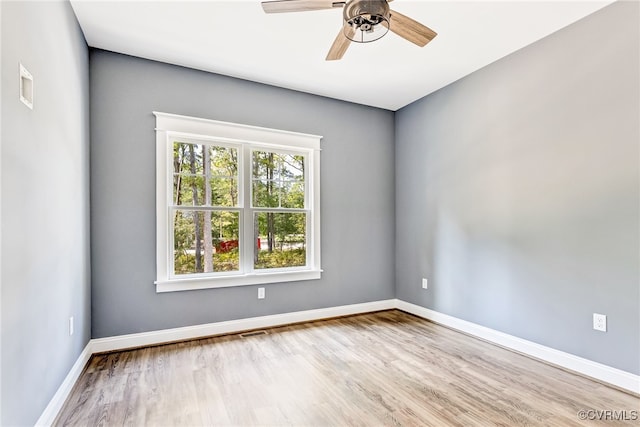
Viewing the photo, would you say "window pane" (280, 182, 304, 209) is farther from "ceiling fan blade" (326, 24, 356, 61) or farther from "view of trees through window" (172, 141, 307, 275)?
"ceiling fan blade" (326, 24, 356, 61)

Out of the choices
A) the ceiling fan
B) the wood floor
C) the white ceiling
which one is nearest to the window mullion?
the wood floor

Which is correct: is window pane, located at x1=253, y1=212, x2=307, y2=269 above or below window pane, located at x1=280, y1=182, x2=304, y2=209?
below

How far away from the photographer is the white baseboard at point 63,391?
187 centimetres

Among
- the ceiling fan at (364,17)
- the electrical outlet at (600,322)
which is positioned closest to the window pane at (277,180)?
the ceiling fan at (364,17)

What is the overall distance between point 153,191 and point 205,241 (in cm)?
72

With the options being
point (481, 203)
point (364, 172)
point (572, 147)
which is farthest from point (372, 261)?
point (572, 147)

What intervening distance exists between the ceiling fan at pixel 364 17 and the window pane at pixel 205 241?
7.38ft

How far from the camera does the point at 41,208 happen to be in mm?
1863

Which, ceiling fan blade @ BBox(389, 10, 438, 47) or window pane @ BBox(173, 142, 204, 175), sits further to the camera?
window pane @ BBox(173, 142, 204, 175)

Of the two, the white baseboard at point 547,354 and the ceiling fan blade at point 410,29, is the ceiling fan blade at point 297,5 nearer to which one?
the ceiling fan blade at point 410,29

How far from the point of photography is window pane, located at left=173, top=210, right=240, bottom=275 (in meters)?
3.40

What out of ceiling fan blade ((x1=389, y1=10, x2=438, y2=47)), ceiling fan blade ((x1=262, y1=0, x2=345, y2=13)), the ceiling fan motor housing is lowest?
the ceiling fan motor housing

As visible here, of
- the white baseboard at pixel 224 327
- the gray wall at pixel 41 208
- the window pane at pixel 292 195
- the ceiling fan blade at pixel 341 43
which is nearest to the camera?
the gray wall at pixel 41 208

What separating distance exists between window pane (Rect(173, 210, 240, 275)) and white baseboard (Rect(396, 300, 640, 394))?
8.26ft
